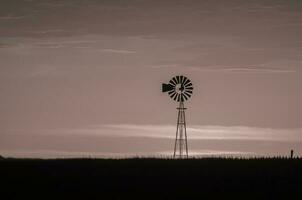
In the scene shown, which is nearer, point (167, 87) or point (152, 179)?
point (152, 179)

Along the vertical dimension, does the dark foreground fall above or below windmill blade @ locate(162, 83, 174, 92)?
below

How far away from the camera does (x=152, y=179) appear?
43.8 meters

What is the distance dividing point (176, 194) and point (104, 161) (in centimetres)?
1246

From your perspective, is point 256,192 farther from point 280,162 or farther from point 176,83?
point 176,83

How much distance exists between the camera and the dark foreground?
39.4 metres

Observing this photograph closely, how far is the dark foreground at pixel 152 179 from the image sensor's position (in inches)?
1551

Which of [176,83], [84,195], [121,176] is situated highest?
[176,83]

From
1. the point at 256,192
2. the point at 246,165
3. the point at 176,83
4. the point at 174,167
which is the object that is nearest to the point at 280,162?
the point at 246,165

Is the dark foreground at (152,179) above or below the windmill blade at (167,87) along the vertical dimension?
below

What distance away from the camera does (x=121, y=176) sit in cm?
4475

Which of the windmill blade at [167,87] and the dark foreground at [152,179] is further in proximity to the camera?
the windmill blade at [167,87]

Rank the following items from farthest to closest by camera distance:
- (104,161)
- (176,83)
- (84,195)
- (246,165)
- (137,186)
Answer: (176,83), (104,161), (246,165), (137,186), (84,195)

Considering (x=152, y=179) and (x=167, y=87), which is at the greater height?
(x=167, y=87)

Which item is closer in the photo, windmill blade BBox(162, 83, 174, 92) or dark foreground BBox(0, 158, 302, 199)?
dark foreground BBox(0, 158, 302, 199)
